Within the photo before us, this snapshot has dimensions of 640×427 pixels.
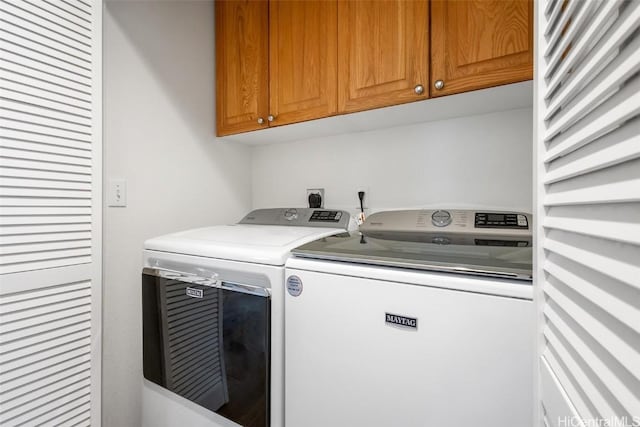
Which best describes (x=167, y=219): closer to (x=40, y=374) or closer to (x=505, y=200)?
A: (x=40, y=374)

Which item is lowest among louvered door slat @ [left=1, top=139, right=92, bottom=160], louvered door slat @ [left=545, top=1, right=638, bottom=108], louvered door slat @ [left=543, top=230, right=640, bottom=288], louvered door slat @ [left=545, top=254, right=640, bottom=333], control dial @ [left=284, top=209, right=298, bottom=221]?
louvered door slat @ [left=545, top=254, right=640, bottom=333]

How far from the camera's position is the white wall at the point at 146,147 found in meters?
1.29

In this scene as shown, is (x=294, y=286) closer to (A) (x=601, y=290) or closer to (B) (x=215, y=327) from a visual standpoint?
(B) (x=215, y=327)

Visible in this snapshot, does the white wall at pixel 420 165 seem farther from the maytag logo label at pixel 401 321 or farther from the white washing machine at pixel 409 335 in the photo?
the maytag logo label at pixel 401 321

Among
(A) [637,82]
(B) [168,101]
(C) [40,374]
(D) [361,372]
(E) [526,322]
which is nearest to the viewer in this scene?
(A) [637,82]

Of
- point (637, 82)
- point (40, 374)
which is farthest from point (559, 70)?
point (40, 374)

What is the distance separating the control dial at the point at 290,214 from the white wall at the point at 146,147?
0.42m

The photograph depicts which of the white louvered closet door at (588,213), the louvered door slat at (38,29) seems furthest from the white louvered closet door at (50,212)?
the white louvered closet door at (588,213)

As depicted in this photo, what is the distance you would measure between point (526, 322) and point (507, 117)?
0.95 m

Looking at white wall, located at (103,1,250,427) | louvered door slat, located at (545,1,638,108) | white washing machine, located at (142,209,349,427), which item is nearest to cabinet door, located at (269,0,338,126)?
white wall, located at (103,1,250,427)

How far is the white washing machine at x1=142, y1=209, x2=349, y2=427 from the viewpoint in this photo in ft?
3.12

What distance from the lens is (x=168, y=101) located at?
150 centimetres

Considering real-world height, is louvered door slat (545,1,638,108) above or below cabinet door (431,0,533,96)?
below

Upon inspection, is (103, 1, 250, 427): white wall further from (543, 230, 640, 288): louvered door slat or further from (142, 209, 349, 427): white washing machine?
(543, 230, 640, 288): louvered door slat
